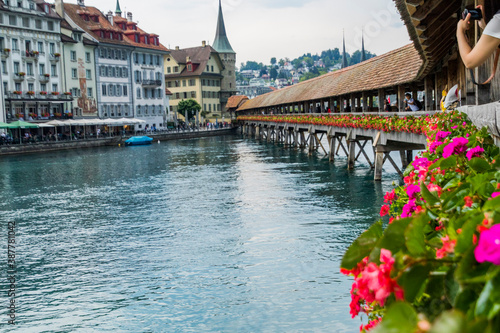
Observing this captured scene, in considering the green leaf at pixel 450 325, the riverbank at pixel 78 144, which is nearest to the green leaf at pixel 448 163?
the green leaf at pixel 450 325

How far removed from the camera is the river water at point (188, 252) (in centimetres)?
938

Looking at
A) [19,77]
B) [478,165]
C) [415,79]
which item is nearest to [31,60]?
[19,77]

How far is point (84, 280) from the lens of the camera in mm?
11508

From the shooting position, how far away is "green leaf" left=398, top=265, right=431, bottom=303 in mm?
1755

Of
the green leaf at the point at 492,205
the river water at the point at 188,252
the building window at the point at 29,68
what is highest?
the building window at the point at 29,68

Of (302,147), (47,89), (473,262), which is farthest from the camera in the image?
(47,89)

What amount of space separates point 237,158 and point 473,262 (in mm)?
40727

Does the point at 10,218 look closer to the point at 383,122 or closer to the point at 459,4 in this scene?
the point at 383,122

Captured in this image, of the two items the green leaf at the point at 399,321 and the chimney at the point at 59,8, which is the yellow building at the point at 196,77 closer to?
the chimney at the point at 59,8

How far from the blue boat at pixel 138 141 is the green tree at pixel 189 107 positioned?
26.9 metres

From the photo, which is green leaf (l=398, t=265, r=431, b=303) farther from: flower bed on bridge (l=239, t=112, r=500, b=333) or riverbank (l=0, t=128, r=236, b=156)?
riverbank (l=0, t=128, r=236, b=156)

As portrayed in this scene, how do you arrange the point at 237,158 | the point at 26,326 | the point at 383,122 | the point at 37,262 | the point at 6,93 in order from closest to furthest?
the point at 26,326
the point at 37,262
the point at 383,122
the point at 237,158
the point at 6,93

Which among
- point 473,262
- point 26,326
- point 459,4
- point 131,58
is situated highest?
point 131,58

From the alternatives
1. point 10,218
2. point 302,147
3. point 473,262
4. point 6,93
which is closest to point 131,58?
point 6,93
